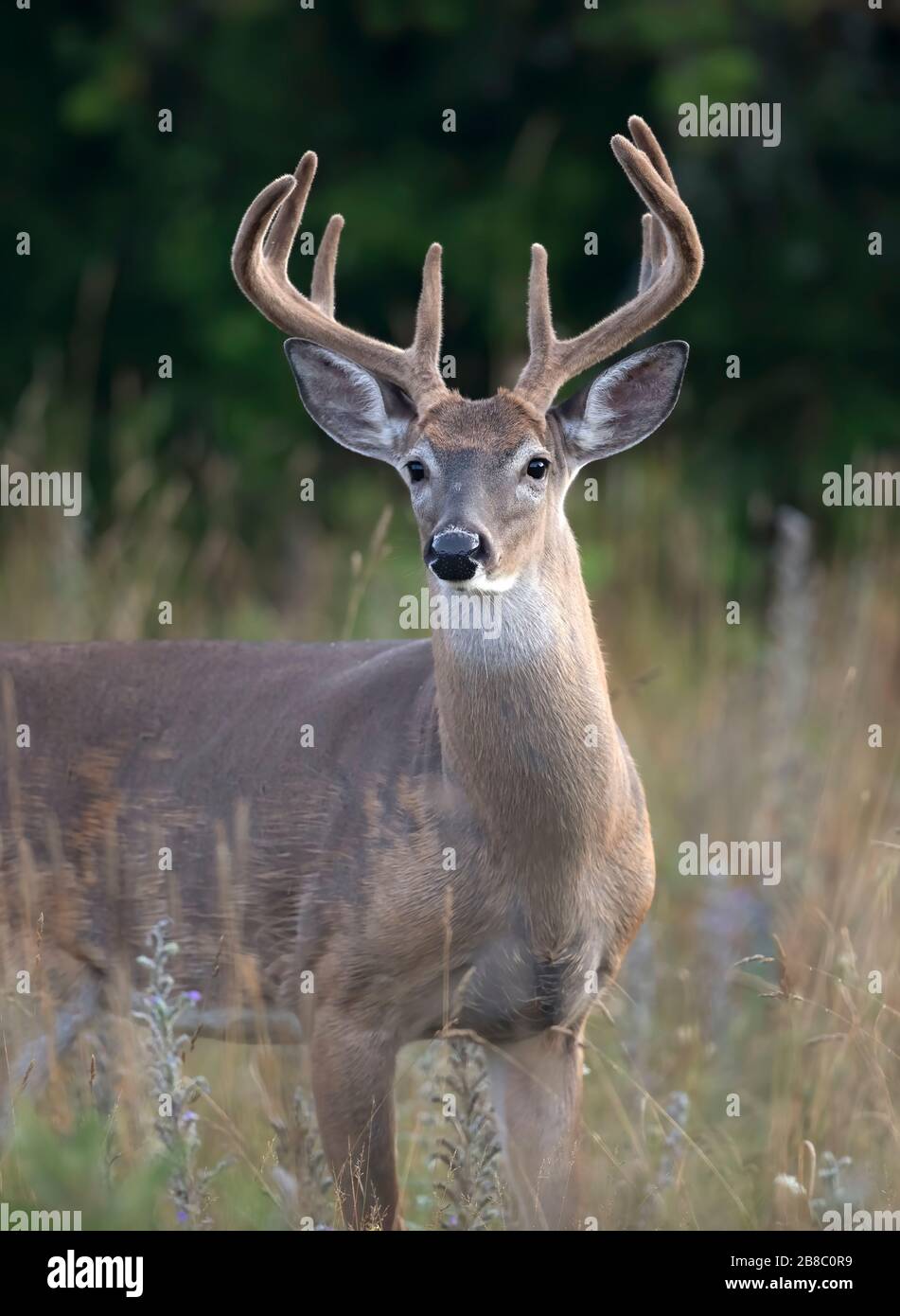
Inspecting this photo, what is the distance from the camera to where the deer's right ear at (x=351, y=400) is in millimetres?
4309

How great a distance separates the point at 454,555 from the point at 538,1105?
140 cm

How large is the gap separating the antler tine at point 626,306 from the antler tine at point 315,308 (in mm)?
202

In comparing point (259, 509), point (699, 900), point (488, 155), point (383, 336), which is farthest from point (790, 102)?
point (699, 900)

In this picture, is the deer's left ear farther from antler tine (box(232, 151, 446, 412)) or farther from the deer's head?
antler tine (box(232, 151, 446, 412))

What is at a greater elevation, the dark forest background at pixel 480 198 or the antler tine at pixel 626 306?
the dark forest background at pixel 480 198

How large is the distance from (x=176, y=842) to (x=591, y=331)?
1463 millimetres

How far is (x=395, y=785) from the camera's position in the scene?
13.8ft

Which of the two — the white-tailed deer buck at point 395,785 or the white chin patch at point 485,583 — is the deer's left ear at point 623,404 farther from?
the white chin patch at point 485,583

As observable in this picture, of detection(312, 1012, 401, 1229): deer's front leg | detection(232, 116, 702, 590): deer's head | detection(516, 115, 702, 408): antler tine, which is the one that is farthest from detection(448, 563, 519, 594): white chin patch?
detection(312, 1012, 401, 1229): deer's front leg

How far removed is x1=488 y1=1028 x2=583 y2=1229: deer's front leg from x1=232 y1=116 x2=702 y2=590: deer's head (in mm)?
1116

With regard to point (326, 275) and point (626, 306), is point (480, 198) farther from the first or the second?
point (626, 306)

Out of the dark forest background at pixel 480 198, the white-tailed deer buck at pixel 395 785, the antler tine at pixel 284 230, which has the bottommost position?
the white-tailed deer buck at pixel 395 785

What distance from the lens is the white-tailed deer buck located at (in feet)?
13.1

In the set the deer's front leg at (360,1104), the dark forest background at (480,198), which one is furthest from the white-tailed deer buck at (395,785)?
the dark forest background at (480,198)
